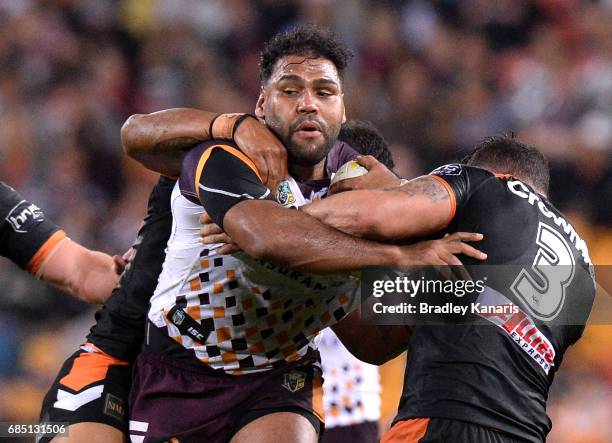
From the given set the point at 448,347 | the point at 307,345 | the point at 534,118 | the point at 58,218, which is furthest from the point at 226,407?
the point at 534,118

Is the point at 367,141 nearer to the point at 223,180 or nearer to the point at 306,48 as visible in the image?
the point at 306,48

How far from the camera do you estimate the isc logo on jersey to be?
4898 millimetres

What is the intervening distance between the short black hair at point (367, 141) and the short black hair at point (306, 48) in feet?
2.55

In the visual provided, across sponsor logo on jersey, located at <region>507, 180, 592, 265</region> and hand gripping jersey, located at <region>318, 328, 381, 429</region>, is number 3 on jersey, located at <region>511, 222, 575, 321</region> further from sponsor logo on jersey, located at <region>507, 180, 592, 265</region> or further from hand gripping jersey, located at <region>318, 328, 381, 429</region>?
hand gripping jersey, located at <region>318, 328, 381, 429</region>

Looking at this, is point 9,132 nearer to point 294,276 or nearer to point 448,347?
point 294,276

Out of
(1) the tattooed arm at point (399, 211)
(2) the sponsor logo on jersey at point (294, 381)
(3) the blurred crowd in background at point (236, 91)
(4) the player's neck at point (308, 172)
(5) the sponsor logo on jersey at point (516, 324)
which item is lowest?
(2) the sponsor logo on jersey at point (294, 381)

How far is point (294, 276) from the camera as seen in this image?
169 inches

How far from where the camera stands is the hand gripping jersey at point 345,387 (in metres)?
5.38

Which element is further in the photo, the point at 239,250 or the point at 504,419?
the point at 239,250

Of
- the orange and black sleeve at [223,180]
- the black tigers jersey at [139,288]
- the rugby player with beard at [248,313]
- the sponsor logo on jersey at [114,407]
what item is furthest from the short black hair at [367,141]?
the sponsor logo on jersey at [114,407]

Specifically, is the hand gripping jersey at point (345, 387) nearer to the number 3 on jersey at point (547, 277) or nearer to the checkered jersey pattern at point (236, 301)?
the checkered jersey pattern at point (236, 301)

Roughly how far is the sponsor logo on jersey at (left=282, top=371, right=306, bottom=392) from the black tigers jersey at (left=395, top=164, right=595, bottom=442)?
26.6 inches

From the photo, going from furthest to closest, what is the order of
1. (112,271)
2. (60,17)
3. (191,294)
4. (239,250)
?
(60,17), (112,271), (191,294), (239,250)

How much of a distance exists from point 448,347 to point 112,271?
1.97m
